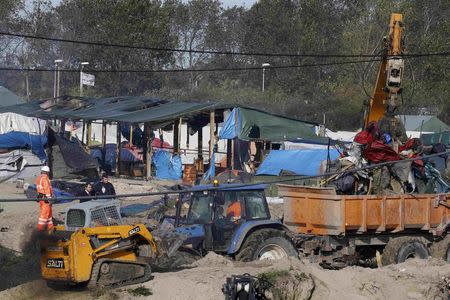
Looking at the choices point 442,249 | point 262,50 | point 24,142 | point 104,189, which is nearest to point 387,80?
point 442,249

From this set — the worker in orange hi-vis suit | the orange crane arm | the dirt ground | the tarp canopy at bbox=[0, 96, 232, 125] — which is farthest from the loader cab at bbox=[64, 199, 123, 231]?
the tarp canopy at bbox=[0, 96, 232, 125]

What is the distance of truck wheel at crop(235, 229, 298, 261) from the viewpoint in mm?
15430

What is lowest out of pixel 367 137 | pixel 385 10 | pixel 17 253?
pixel 17 253

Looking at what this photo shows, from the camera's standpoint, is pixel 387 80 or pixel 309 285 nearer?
pixel 309 285

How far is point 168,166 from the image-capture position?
39.2m

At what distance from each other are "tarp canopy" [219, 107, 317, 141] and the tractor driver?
1928 cm

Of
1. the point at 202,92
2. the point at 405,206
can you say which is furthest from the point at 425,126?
the point at 405,206

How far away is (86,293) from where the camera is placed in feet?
41.9

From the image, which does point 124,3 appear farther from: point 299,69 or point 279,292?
A: point 279,292

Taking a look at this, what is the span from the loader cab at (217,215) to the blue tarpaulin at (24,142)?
22.8 metres

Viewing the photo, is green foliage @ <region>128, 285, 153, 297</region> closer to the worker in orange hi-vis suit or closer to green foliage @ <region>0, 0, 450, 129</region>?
the worker in orange hi-vis suit

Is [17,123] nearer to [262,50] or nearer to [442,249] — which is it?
[442,249]

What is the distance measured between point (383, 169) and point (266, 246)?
334cm

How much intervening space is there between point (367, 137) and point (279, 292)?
579 cm
